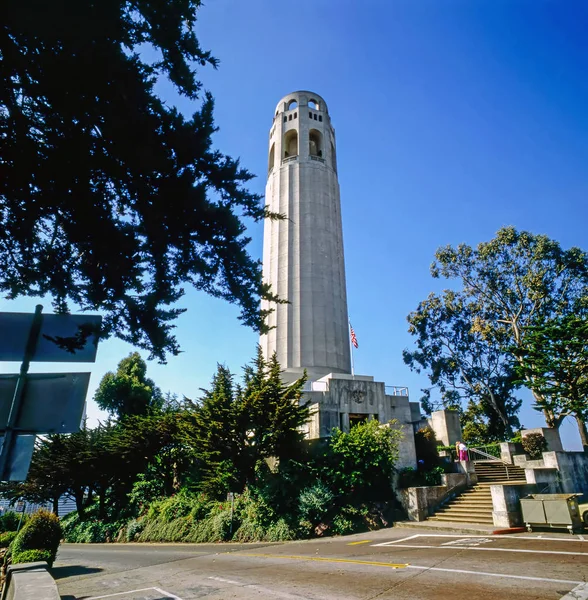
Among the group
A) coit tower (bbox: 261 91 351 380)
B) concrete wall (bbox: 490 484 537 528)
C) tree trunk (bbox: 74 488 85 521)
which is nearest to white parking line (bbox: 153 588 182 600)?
concrete wall (bbox: 490 484 537 528)

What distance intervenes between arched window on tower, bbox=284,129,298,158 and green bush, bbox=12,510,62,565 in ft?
111

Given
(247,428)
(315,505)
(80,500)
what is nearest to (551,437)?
(315,505)

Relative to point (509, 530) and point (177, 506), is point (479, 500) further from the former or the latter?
point (177, 506)

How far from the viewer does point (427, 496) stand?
18.2 m

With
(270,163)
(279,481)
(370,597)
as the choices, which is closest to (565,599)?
(370,597)

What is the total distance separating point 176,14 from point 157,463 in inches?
945

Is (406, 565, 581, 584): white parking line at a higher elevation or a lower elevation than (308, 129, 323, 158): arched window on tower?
lower

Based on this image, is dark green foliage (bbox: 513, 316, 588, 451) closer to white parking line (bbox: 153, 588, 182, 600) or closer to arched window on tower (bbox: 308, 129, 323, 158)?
white parking line (bbox: 153, 588, 182, 600)

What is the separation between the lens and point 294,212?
3456 centimetres

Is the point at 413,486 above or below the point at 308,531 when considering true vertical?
above

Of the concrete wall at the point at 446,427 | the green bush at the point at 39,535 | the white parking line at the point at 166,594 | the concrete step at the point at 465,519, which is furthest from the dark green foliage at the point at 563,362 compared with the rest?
the green bush at the point at 39,535

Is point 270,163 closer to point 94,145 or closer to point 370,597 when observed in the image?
point 94,145

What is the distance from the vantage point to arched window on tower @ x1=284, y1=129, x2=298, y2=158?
3945 centimetres

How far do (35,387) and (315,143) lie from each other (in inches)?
1608
